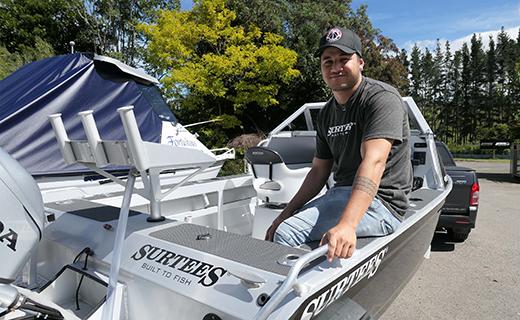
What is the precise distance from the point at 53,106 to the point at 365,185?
352 centimetres

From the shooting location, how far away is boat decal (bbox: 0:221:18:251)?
133 cm

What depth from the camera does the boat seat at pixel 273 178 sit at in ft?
11.5

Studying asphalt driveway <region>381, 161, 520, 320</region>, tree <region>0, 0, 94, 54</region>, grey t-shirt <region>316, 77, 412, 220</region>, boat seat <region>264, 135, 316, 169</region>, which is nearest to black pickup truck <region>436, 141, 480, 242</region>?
asphalt driveway <region>381, 161, 520, 320</region>

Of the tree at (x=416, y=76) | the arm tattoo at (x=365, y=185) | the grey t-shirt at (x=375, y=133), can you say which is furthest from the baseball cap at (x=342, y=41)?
the tree at (x=416, y=76)

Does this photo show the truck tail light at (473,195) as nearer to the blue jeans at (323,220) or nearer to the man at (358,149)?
the man at (358,149)

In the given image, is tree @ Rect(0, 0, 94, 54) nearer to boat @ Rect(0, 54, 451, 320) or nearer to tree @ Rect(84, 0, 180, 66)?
tree @ Rect(84, 0, 180, 66)

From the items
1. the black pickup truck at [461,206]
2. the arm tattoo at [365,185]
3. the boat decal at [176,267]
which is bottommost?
the black pickup truck at [461,206]

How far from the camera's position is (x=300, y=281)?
4.15 ft

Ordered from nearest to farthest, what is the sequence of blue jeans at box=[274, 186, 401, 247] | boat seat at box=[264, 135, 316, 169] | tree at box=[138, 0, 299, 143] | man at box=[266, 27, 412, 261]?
man at box=[266, 27, 412, 261], blue jeans at box=[274, 186, 401, 247], boat seat at box=[264, 135, 316, 169], tree at box=[138, 0, 299, 143]

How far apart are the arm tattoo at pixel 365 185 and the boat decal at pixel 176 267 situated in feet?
2.35

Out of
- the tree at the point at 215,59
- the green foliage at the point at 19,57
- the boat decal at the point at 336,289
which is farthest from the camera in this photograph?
the tree at the point at 215,59

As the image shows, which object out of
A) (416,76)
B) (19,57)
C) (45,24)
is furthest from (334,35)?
(416,76)

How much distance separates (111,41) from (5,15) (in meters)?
5.51

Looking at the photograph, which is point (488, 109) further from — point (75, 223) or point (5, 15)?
point (75, 223)
